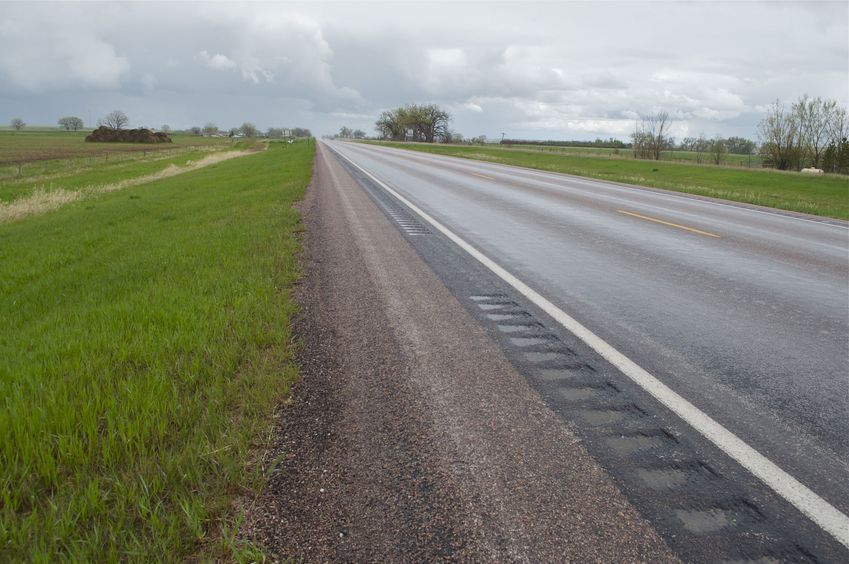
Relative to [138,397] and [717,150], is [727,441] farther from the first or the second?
[717,150]

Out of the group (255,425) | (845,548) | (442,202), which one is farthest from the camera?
(442,202)

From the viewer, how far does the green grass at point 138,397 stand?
2166 mm

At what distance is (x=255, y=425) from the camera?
116 inches

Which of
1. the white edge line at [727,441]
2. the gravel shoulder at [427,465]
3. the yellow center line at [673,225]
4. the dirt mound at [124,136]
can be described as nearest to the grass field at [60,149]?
the dirt mound at [124,136]

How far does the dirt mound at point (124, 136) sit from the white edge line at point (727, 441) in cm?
11343

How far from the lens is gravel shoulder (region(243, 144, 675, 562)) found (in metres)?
2.12

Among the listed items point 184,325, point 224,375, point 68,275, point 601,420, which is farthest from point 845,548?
point 68,275

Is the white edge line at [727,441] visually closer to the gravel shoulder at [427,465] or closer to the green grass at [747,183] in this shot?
the gravel shoulder at [427,465]

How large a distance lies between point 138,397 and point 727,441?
3286 millimetres

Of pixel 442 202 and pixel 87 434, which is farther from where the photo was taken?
pixel 442 202

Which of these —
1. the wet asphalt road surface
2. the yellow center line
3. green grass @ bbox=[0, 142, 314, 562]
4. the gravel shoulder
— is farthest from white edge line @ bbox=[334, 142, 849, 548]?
the yellow center line

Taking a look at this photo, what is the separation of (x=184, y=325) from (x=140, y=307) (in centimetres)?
82

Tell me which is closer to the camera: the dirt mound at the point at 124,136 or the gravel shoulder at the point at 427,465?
the gravel shoulder at the point at 427,465

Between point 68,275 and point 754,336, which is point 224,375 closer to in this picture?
point 754,336
